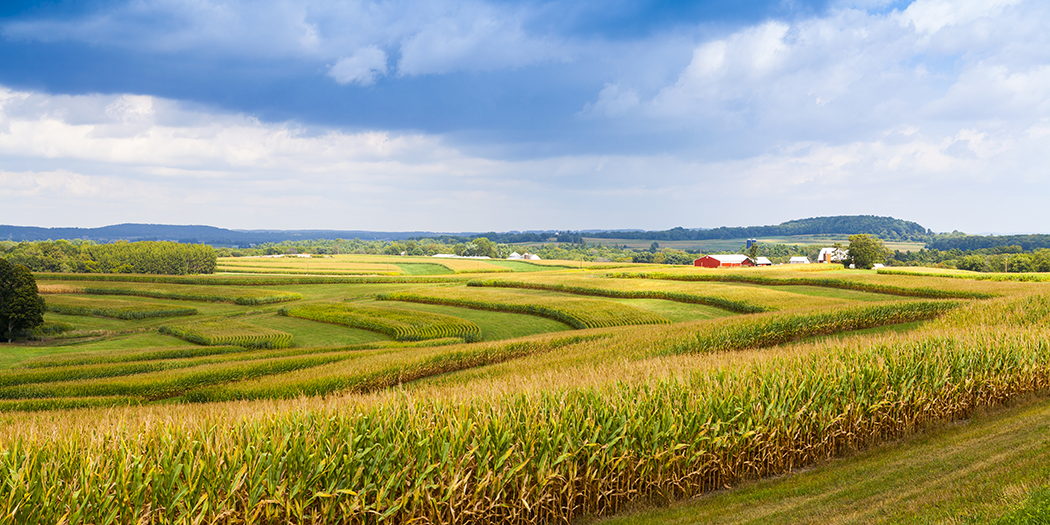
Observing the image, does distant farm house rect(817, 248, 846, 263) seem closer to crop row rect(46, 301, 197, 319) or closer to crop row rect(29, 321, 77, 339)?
crop row rect(46, 301, 197, 319)

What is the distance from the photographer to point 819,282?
54.8 metres

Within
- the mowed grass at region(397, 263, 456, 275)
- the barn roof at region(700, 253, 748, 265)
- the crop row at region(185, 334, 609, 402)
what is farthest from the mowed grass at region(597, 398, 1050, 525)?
the barn roof at region(700, 253, 748, 265)

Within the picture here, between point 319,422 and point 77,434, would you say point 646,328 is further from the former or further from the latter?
point 77,434

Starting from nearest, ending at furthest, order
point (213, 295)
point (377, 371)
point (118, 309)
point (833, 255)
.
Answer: point (377, 371), point (118, 309), point (213, 295), point (833, 255)

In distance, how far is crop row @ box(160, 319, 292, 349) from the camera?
36188 millimetres

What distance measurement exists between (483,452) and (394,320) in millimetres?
36124

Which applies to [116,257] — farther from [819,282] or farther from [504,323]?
[819,282]

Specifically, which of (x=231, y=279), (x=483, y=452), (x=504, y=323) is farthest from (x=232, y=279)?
(x=483, y=452)

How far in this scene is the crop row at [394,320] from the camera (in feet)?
125

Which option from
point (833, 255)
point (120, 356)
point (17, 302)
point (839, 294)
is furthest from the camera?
point (833, 255)

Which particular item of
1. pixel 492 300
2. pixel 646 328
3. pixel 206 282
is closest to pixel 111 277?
pixel 206 282

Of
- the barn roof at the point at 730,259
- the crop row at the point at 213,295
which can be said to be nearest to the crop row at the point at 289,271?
the crop row at the point at 213,295

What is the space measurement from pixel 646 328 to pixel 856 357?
658 inches

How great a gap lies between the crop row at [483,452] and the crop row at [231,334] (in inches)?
1197
